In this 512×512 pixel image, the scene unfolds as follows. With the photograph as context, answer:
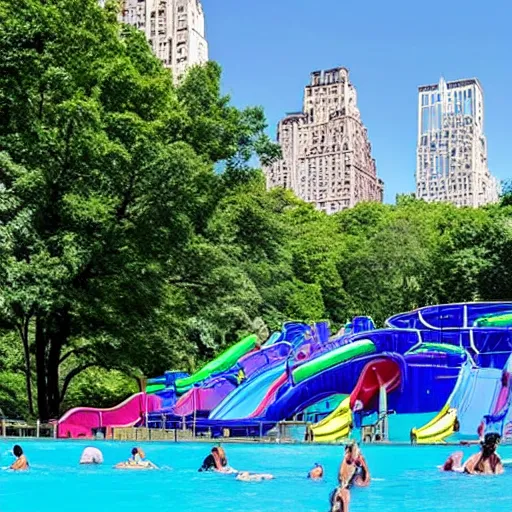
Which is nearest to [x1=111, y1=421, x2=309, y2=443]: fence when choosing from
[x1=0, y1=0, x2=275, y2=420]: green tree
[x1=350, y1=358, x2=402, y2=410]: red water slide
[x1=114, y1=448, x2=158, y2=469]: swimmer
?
[x1=350, y1=358, x2=402, y2=410]: red water slide

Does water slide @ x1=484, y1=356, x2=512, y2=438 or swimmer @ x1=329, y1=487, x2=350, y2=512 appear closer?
swimmer @ x1=329, y1=487, x2=350, y2=512

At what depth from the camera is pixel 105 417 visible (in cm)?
2217

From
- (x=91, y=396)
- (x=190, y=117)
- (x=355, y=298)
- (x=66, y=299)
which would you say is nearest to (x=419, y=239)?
(x=355, y=298)

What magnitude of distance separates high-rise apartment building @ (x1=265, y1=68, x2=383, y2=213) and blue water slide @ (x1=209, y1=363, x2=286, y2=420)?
111110 millimetres

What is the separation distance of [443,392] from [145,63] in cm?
1296

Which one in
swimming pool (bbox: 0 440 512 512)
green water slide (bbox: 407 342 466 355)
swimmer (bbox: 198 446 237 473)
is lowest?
swimming pool (bbox: 0 440 512 512)

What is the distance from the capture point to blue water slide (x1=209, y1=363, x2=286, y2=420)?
21.6 meters

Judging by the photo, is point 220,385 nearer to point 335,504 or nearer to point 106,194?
point 106,194

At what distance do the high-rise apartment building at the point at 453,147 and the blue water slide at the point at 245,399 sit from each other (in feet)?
494

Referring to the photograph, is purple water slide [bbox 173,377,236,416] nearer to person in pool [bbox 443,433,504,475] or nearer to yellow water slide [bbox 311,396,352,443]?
yellow water slide [bbox 311,396,352,443]

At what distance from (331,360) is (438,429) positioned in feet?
11.0

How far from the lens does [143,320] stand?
76.7 ft

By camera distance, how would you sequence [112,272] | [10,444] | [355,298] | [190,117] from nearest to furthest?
[10,444], [112,272], [190,117], [355,298]

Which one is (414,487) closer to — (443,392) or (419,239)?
(443,392)
